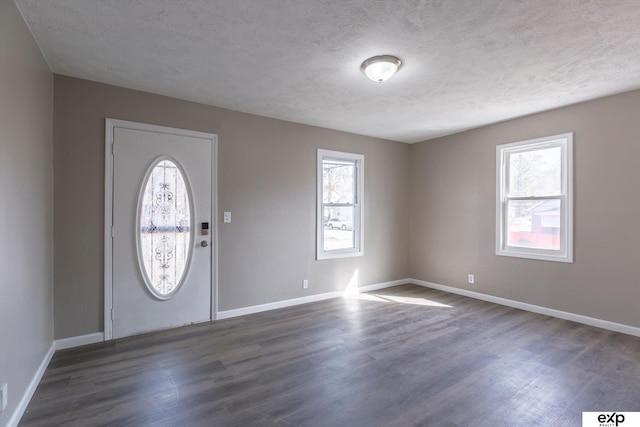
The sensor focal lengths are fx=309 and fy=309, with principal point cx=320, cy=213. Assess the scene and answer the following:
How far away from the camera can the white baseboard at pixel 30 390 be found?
191 cm

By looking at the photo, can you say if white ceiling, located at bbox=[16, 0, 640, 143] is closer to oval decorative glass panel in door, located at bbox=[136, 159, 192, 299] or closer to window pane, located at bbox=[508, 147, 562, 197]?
window pane, located at bbox=[508, 147, 562, 197]

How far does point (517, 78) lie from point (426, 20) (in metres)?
1.49

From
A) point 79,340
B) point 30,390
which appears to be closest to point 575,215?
point 30,390

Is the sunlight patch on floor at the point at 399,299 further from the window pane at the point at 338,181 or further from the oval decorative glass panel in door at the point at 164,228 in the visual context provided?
the oval decorative glass panel in door at the point at 164,228

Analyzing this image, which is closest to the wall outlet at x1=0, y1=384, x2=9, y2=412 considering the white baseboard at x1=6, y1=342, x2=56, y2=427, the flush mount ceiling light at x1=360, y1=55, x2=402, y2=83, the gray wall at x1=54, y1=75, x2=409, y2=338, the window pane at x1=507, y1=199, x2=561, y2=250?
the white baseboard at x1=6, y1=342, x2=56, y2=427

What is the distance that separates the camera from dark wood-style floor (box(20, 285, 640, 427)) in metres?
2.04

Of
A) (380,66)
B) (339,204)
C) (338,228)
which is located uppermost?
(380,66)

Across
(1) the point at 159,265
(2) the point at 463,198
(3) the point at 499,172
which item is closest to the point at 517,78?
(3) the point at 499,172

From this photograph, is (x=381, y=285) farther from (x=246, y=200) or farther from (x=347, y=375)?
(x=347, y=375)

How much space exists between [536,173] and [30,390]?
18.5ft

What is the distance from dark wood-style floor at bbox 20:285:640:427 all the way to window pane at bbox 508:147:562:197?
1.67 metres

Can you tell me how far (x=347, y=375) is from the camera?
8.29 ft

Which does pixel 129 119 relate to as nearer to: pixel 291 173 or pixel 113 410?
pixel 291 173

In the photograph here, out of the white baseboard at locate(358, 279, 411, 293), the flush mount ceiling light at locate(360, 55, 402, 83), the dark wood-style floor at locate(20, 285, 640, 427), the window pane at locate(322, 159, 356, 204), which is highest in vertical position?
the flush mount ceiling light at locate(360, 55, 402, 83)
